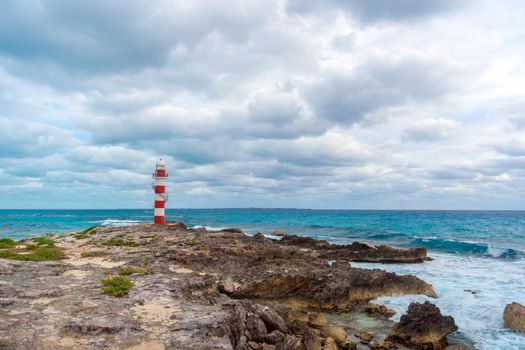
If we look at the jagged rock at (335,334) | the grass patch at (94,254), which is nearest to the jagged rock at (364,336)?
the jagged rock at (335,334)

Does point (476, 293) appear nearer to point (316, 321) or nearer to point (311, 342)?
point (316, 321)

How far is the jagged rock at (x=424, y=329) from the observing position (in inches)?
499

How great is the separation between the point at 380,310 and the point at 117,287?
10.2 metres

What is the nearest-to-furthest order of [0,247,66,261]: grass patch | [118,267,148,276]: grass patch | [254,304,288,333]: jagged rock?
[254,304,288,333]: jagged rock
[118,267,148,276]: grass patch
[0,247,66,261]: grass patch

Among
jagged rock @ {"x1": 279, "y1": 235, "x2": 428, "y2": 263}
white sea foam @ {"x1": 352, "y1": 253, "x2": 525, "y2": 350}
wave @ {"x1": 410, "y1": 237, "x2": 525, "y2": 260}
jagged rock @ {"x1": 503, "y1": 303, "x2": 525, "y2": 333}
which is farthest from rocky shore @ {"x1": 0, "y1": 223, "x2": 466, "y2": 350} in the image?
wave @ {"x1": 410, "y1": 237, "x2": 525, "y2": 260}

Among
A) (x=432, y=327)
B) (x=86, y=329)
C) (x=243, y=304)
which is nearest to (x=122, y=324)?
(x=86, y=329)

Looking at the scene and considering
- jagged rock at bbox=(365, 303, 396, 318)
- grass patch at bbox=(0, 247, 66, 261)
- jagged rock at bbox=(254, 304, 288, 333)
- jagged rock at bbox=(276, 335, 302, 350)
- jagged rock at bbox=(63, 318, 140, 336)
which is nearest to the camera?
jagged rock at bbox=(63, 318, 140, 336)

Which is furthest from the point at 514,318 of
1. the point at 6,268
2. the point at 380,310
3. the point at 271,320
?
the point at 6,268

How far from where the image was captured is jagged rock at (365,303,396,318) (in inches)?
613

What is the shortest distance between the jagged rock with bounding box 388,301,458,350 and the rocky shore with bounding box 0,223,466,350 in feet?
0.10

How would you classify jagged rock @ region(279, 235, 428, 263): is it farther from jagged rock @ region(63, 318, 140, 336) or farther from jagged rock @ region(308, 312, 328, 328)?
jagged rock @ region(63, 318, 140, 336)

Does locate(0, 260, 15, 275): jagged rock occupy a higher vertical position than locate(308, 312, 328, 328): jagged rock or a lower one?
higher

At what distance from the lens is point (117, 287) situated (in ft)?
35.8

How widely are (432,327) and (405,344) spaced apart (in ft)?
3.55
